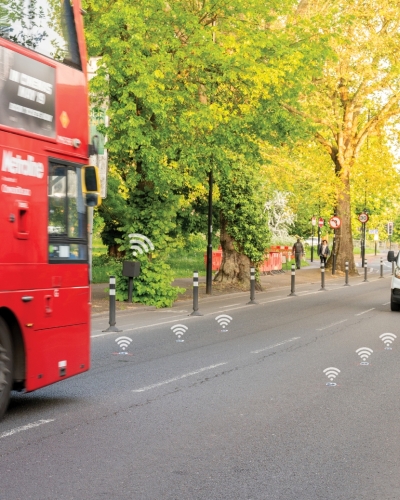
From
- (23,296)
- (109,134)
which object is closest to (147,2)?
(109,134)

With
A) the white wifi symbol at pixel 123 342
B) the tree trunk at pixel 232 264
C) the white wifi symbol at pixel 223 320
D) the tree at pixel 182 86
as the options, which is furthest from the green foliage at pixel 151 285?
the tree trunk at pixel 232 264

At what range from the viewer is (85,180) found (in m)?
8.98

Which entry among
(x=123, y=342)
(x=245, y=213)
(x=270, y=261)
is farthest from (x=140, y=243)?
(x=270, y=261)

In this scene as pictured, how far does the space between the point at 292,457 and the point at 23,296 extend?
273cm

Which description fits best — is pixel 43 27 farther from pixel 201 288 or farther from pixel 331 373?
→ pixel 201 288

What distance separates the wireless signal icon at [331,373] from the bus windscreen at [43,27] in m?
4.54

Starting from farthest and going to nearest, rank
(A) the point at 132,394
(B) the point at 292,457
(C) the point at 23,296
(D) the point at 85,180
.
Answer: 1. (A) the point at 132,394
2. (D) the point at 85,180
3. (C) the point at 23,296
4. (B) the point at 292,457

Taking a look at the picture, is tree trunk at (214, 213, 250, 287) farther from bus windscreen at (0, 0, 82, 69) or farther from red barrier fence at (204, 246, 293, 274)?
bus windscreen at (0, 0, 82, 69)

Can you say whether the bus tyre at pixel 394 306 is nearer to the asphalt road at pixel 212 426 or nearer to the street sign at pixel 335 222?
the asphalt road at pixel 212 426

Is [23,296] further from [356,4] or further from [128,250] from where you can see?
[356,4]

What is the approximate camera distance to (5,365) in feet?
26.1

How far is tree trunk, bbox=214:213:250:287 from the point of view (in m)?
31.5

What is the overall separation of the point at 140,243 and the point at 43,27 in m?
14.6

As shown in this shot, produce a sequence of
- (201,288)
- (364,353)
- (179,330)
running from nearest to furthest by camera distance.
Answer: (364,353) < (179,330) < (201,288)
